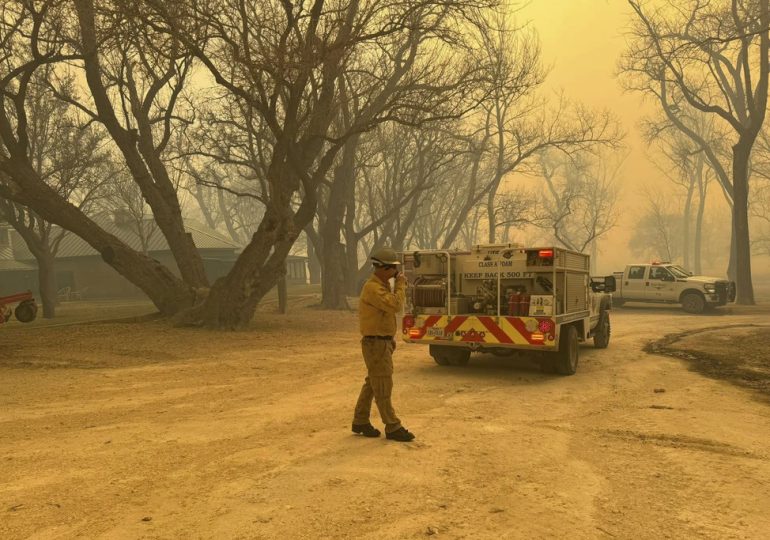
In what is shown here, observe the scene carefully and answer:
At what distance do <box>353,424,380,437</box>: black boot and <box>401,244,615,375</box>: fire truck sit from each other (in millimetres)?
4157

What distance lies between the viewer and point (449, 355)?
11438 millimetres

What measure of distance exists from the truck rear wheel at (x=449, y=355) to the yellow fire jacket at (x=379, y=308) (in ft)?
16.9

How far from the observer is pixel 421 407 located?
806cm

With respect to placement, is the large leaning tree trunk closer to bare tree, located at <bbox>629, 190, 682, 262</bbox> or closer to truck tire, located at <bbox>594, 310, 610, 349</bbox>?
truck tire, located at <bbox>594, 310, 610, 349</bbox>

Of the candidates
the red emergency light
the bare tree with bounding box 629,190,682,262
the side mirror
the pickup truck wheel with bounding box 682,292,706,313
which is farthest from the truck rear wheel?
the bare tree with bounding box 629,190,682,262

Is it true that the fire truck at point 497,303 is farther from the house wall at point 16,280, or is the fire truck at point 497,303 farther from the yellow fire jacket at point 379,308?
the house wall at point 16,280

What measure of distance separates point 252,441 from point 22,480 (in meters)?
2.06

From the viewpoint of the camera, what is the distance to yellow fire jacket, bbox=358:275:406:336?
6.26 m

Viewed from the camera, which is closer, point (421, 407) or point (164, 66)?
point (421, 407)

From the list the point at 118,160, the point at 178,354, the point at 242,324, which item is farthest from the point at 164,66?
the point at 118,160

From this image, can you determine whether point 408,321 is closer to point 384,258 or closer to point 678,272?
point 384,258

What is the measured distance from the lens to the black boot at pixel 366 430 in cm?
645

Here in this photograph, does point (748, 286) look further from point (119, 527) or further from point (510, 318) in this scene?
point (119, 527)

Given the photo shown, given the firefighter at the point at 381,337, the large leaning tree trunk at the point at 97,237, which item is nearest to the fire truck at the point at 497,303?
the firefighter at the point at 381,337
